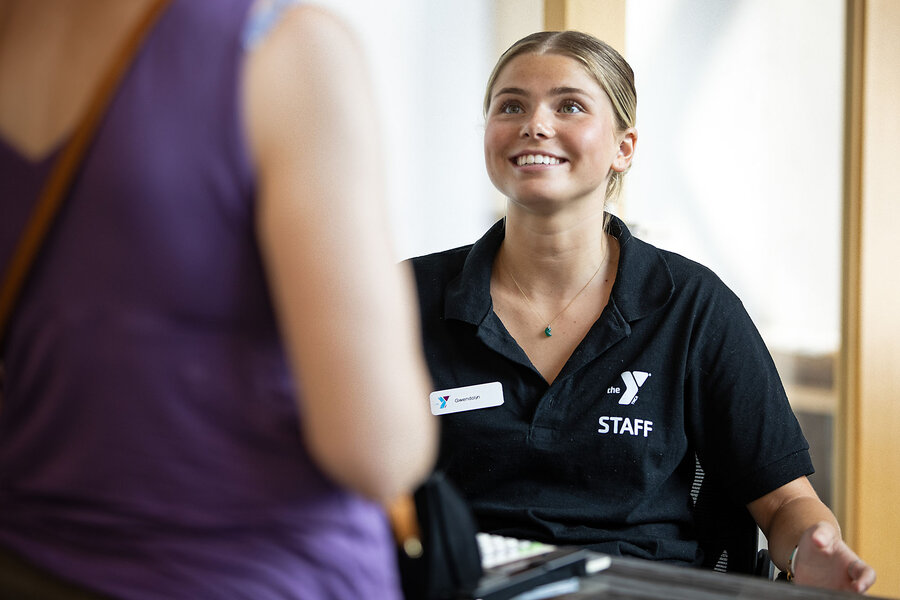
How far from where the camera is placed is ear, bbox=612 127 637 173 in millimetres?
2314

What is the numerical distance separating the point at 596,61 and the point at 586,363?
0.71 meters

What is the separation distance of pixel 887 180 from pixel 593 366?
2.21m

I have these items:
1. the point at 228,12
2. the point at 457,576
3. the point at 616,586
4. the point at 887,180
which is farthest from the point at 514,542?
the point at 887,180

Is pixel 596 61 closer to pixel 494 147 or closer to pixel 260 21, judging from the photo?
pixel 494 147

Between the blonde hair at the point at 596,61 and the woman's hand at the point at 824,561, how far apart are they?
40.0 inches

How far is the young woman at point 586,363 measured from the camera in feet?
6.41

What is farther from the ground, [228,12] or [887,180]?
[228,12]

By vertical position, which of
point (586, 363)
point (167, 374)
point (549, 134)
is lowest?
point (586, 363)

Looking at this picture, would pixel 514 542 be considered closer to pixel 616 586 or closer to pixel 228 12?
pixel 616 586

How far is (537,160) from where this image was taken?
214 cm

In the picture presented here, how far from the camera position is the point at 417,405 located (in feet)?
2.49

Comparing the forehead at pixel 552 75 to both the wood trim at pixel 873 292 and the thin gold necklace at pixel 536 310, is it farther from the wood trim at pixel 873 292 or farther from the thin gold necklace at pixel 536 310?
the wood trim at pixel 873 292

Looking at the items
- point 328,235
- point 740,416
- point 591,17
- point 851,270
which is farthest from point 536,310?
point 851,270

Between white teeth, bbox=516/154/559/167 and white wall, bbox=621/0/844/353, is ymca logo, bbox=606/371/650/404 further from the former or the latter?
white wall, bbox=621/0/844/353
